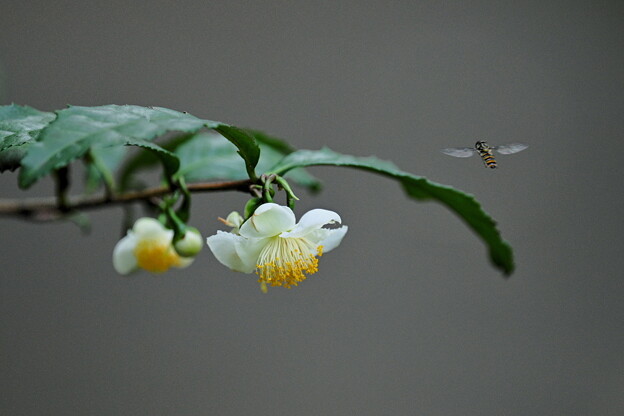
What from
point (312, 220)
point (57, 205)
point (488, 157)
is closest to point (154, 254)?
point (57, 205)

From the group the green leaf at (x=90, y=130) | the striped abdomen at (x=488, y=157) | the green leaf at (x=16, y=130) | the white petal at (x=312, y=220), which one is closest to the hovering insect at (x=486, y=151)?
the striped abdomen at (x=488, y=157)

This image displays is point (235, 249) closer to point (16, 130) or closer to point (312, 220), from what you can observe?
point (312, 220)

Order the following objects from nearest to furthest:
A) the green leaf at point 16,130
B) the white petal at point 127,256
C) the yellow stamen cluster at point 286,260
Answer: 1. the green leaf at point 16,130
2. the yellow stamen cluster at point 286,260
3. the white petal at point 127,256

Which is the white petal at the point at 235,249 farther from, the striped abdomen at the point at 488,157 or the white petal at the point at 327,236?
the striped abdomen at the point at 488,157

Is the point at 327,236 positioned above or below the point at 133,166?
→ below

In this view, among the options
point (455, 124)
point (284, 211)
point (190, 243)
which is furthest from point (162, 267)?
point (455, 124)

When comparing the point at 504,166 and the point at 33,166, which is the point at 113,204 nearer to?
the point at 33,166
